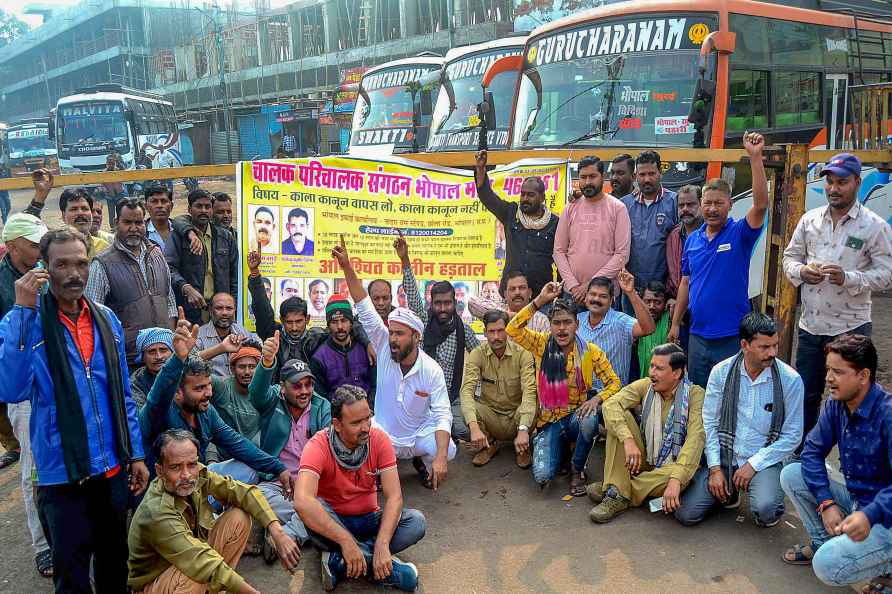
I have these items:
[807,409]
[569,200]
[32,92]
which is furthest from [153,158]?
[32,92]

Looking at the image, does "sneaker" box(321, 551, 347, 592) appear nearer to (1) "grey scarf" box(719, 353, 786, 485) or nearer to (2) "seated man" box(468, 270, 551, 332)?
(2) "seated man" box(468, 270, 551, 332)

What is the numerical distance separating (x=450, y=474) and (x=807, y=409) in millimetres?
2477

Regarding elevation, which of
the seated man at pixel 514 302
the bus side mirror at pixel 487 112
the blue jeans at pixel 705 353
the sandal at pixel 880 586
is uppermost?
the bus side mirror at pixel 487 112

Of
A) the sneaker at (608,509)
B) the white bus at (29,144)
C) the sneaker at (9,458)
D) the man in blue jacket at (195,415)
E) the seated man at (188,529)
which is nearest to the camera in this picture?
the seated man at (188,529)

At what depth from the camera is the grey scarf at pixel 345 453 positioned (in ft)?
13.0

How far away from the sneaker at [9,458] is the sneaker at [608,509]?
433 centimetres

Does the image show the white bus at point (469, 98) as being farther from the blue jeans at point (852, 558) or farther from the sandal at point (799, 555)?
the blue jeans at point (852, 558)

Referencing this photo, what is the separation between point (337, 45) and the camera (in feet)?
127

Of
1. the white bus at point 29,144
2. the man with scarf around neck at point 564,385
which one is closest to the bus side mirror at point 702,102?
the man with scarf around neck at point 564,385

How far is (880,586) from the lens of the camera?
341cm

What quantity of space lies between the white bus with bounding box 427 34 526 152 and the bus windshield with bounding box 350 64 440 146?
169 centimetres

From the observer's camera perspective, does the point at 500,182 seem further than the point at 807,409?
Yes

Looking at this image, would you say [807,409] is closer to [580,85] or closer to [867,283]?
[867,283]

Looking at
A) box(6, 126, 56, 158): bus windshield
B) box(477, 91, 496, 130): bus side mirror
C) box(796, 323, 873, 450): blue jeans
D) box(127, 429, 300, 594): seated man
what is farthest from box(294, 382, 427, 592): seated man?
box(6, 126, 56, 158): bus windshield
